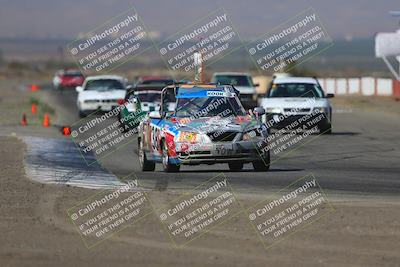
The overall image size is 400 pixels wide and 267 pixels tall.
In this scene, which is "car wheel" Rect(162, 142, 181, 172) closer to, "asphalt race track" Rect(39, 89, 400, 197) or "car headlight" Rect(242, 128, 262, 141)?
"asphalt race track" Rect(39, 89, 400, 197)

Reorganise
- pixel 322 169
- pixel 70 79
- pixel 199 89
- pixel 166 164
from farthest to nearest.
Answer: pixel 70 79
pixel 322 169
pixel 199 89
pixel 166 164

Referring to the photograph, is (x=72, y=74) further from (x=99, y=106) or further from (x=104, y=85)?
(x=99, y=106)

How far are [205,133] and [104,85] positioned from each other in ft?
75.5

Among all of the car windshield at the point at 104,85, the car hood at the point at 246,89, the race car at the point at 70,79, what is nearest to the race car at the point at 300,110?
the car windshield at the point at 104,85

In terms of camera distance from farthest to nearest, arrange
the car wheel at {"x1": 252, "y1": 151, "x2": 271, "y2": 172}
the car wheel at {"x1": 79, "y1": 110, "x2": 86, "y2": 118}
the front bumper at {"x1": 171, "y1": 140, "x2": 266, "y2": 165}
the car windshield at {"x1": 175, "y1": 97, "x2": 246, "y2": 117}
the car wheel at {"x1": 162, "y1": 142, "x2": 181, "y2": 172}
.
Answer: the car wheel at {"x1": 79, "y1": 110, "x2": 86, "y2": 118} → the car windshield at {"x1": 175, "y1": 97, "x2": 246, "y2": 117} → the car wheel at {"x1": 252, "y1": 151, "x2": 271, "y2": 172} → the car wheel at {"x1": 162, "y1": 142, "x2": 181, "y2": 172} → the front bumper at {"x1": 171, "y1": 140, "x2": 266, "y2": 165}

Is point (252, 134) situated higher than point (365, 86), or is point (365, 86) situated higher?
point (252, 134)

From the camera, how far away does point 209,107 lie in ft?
64.2

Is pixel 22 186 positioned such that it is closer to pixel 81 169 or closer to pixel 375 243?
pixel 81 169

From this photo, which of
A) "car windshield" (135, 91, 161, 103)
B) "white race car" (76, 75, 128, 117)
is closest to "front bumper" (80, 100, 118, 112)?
"white race car" (76, 75, 128, 117)

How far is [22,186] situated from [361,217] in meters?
5.86

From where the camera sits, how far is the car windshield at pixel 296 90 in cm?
3197

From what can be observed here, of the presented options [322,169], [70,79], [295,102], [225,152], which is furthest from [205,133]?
[70,79]

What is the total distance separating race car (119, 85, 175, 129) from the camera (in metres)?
30.8

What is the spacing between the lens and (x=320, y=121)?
30812 mm
